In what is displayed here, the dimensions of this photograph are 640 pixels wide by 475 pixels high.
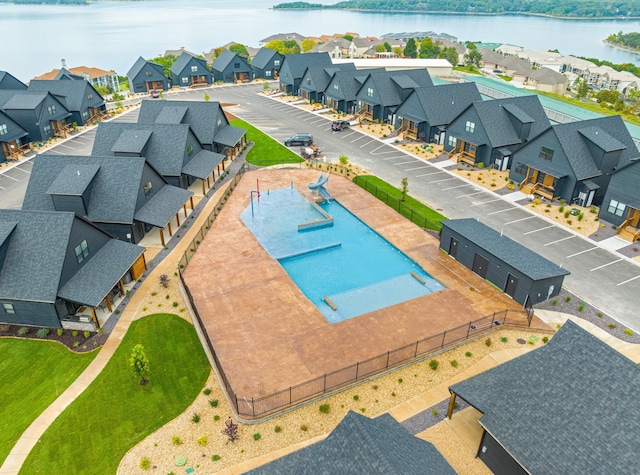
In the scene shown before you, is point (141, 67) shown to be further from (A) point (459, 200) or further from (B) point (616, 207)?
(B) point (616, 207)

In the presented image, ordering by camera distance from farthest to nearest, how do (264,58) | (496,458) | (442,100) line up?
(264,58) < (442,100) < (496,458)

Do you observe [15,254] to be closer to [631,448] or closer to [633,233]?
[631,448]

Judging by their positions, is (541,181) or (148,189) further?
(541,181)

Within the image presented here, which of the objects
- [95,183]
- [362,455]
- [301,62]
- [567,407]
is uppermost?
[301,62]

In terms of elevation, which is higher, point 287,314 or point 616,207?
point 616,207

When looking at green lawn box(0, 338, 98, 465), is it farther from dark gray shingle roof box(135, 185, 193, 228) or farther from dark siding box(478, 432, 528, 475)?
dark siding box(478, 432, 528, 475)

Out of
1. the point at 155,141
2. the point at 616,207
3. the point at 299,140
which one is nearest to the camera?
the point at 616,207

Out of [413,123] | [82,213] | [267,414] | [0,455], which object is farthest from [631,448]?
[413,123]

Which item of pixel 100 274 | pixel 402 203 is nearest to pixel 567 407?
pixel 100 274

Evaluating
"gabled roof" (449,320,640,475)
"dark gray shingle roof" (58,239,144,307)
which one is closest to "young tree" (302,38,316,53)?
"dark gray shingle roof" (58,239,144,307)

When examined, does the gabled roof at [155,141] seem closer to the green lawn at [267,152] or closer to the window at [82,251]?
the green lawn at [267,152]
